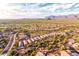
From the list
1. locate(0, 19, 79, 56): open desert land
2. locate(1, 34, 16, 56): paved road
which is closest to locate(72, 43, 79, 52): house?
locate(0, 19, 79, 56): open desert land

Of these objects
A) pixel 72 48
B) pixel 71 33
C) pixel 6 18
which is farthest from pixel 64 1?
pixel 6 18

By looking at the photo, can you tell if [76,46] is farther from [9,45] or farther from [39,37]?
[9,45]

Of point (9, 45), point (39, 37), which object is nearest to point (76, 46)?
point (39, 37)

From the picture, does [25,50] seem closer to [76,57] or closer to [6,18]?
[6,18]

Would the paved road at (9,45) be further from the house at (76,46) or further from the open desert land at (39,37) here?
the house at (76,46)

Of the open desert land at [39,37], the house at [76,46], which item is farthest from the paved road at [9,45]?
the house at [76,46]

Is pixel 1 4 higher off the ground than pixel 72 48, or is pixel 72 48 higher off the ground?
pixel 1 4

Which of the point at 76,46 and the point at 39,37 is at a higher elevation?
the point at 39,37

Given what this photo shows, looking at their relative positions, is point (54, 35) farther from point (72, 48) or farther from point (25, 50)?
point (25, 50)

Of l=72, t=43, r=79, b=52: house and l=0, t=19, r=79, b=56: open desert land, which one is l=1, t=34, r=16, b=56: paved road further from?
l=72, t=43, r=79, b=52: house

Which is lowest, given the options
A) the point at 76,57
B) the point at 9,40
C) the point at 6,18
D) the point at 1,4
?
the point at 76,57
